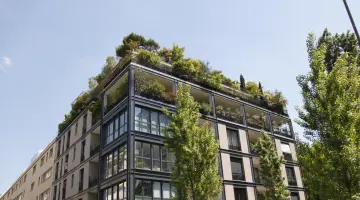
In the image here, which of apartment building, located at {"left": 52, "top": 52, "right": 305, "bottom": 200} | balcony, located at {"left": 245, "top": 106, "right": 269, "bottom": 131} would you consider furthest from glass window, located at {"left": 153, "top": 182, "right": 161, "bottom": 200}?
balcony, located at {"left": 245, "top": 106, "right": 269, "bottom": 131}

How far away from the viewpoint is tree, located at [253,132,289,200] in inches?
945

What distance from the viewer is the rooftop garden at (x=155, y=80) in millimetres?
25812

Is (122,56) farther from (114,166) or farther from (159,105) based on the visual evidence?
(114,166)

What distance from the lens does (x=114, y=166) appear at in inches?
941

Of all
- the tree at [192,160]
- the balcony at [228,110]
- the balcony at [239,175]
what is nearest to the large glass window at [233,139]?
the balcony at [228,110]

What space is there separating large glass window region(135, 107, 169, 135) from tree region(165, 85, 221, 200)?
200 inches

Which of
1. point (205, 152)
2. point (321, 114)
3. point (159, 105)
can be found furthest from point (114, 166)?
point (321, 114)

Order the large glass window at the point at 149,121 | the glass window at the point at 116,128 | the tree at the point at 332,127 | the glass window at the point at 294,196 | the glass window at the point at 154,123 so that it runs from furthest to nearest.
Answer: the glass window at the point at 294,196
the glass window at the point at 116,128
the glass window at the point at 154,123
the large glass window at the point at 149,121
the tree at the point at 332,127

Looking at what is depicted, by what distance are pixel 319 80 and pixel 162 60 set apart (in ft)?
49.8

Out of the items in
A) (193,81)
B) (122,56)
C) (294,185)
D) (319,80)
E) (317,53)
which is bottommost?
A: (294,185)

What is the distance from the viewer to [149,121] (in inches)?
945

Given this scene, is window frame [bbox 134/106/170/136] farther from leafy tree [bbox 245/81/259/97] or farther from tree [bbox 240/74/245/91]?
leafy tree [bbox 245/81/259/97]

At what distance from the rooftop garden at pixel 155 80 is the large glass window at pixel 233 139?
1.66 metres

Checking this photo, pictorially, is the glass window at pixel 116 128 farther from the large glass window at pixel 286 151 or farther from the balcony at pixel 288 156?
the balcony at pixel 288 156
